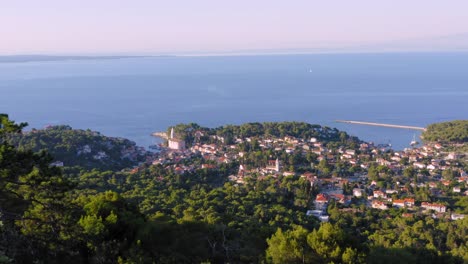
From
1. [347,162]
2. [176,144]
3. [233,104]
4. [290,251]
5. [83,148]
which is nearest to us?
[290,251]

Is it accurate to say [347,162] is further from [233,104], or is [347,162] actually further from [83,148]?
[233,104]

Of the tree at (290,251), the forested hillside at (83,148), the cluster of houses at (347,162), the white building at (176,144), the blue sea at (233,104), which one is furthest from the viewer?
the blue sea at (233,104)

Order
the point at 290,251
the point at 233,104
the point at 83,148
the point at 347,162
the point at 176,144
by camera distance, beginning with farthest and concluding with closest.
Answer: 1. the point at 233,104
2. the point at 176,144
3. the point at 83,148
4. the point at 347,162
5. the point at 290,251

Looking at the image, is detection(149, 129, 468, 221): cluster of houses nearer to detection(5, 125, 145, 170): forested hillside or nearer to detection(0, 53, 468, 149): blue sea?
detection(5, 125, 145, 170): forested hillside

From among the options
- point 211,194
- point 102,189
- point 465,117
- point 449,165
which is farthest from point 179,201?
point 465,117

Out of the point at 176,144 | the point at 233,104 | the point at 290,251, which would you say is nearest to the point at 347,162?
the point at 176,144

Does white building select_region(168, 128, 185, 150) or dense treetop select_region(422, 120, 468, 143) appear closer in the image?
dense treetop select_region(422, 120, 468, 143)

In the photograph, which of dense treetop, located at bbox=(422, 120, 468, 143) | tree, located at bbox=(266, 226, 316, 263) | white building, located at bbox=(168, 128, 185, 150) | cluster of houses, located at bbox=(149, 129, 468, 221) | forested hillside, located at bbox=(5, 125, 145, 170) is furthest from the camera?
white building, located at bbox=(168, 128, 185, 150)

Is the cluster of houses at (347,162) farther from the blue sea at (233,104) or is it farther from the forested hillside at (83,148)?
the blue sea at (233,104)

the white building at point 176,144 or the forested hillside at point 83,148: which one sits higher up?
the forested hillside at point 83,148

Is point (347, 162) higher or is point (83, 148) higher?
point (83, 148)

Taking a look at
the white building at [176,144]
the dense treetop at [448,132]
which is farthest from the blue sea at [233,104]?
the white building at [176,144]

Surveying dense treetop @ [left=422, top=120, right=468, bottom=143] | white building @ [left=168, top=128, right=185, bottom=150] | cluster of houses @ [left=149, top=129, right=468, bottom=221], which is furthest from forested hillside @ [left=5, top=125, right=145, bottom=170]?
dense treetop @ [left=422, top=120, right=468, bottom=143]
